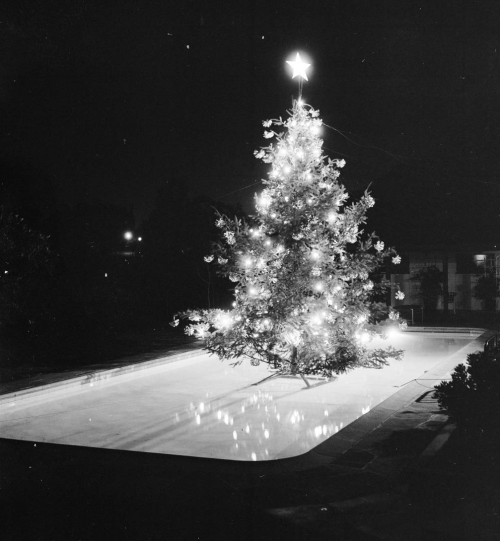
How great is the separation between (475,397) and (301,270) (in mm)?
5843

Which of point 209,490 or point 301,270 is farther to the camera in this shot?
point 301,270

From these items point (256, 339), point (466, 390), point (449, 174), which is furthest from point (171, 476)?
point (449, 174)

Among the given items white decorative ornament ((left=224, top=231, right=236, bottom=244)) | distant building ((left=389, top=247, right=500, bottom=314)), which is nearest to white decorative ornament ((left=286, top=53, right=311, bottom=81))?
white decorative ornament ((left=224, top=231, right=236, bottom=244))

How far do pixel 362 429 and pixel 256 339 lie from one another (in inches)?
175

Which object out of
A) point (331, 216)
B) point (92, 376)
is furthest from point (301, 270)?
point (92, 376)

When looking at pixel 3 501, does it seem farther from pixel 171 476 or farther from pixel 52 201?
pixel 52 201

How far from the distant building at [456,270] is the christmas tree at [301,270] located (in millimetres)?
25859

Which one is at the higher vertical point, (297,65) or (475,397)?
(297,65)

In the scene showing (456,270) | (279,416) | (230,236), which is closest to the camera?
(279,416)

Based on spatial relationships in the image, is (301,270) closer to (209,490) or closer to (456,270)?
(209,490)

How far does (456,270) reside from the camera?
38500mm

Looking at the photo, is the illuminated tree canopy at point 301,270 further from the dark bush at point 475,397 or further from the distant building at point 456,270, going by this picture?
the distant building at point 456,270

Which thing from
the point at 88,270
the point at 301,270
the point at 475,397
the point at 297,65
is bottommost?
the point at 475,397

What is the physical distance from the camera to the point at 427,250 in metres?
37.7
